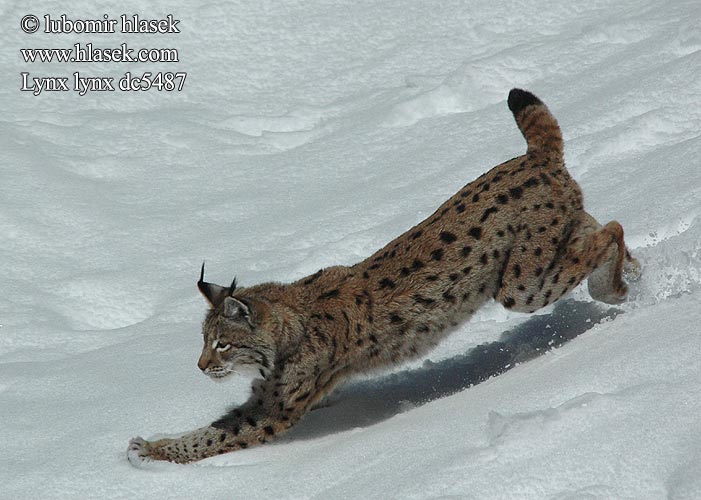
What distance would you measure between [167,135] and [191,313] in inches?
125

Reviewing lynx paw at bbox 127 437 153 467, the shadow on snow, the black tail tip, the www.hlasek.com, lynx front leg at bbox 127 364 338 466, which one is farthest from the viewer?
the www.hlasek.com

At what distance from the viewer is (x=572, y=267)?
579cm

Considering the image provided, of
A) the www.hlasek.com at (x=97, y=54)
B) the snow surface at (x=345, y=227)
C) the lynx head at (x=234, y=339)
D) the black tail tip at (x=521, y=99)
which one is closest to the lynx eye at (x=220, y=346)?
the lynx head at (x=234, y=339)

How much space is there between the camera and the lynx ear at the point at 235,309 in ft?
17.1

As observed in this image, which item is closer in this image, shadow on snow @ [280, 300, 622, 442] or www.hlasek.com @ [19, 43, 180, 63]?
shadow on snow @ [280, 300, 622, 442]

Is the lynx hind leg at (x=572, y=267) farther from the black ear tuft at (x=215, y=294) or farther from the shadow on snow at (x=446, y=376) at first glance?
the black ear tuft at (x=215, y=294)

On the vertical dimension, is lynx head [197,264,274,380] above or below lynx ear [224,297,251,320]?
below

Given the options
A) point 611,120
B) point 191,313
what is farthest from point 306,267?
point 611,120

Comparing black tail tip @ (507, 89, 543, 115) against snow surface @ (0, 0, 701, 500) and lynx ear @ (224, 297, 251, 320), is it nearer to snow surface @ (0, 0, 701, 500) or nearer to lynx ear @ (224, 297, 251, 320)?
snow surface @ (0, 0, 701, 500)

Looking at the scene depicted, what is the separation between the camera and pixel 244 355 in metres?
5.41

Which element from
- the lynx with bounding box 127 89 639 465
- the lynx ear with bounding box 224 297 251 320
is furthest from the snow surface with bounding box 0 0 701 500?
the lynx ear with bounding box 224 297 251 320

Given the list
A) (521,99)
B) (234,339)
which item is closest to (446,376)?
(234,339)

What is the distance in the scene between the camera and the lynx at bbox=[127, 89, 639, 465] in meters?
5.39

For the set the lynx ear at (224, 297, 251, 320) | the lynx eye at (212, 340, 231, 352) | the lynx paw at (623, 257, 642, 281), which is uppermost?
the lynx ear at (224, 297, 251, 320)
